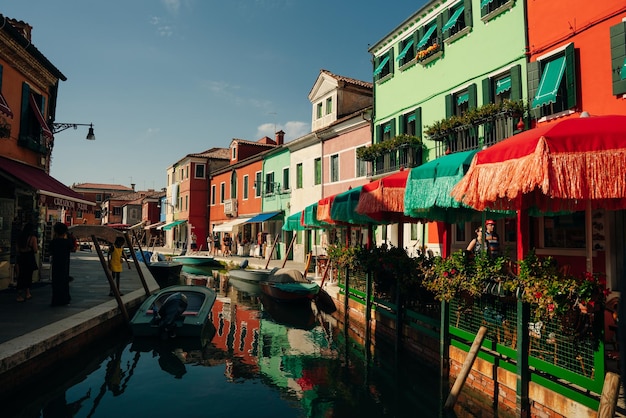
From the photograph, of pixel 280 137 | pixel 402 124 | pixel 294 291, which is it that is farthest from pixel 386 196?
pixel 280 137

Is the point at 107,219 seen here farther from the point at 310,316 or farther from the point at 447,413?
the point at 447,413

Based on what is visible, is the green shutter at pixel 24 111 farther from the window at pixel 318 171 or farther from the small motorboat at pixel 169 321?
the window at pixel 318 171

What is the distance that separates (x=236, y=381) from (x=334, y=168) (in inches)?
597

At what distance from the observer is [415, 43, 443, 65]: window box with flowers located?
1478cm

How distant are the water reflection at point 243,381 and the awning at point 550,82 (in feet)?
22.9

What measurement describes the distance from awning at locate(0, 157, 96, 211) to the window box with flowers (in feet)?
39.6

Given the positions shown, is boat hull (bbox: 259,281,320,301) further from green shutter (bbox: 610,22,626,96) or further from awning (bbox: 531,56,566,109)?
green shutter (bbox: 610,22,626,96)

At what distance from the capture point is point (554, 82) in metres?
10.4

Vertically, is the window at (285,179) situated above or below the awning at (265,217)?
above

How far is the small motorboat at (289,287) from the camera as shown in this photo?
46.7 ft

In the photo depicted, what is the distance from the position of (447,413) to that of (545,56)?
9.21 metres

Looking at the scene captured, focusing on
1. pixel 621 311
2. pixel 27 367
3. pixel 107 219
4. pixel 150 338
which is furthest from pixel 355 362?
pixel 107 219

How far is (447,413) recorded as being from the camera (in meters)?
6.00

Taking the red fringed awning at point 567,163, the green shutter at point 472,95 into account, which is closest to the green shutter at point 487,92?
the green shutter at point 472,95
